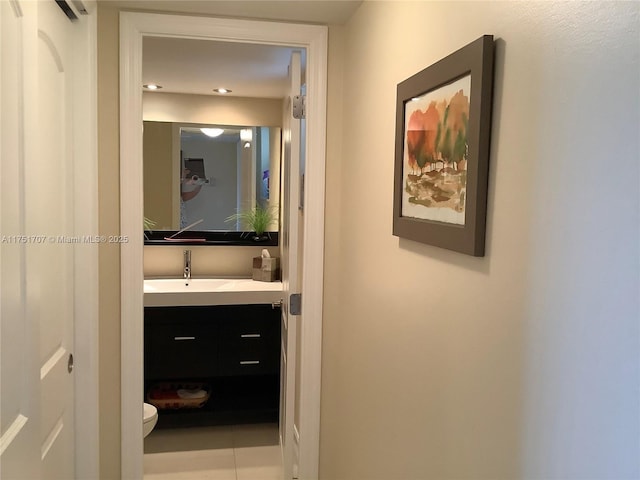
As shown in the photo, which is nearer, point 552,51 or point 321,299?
point 552,51

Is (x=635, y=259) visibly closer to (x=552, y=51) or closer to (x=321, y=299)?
(x=552, y=51)

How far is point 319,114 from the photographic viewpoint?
2119mm

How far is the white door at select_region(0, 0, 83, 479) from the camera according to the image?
1.07m

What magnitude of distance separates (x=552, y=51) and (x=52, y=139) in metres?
1.44

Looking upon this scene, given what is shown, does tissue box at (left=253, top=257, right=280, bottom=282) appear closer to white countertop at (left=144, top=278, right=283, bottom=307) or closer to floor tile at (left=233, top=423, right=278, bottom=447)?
white countertop at (left=144, top=278, right=283, bottom=307)

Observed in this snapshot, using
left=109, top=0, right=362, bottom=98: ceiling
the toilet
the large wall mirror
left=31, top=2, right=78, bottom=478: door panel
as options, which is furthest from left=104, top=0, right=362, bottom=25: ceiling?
the toilet

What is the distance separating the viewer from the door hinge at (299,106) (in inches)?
84.0

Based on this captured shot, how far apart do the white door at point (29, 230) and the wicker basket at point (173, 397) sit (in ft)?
4.93

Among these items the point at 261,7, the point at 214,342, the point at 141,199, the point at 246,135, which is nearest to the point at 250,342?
the point at 214,342

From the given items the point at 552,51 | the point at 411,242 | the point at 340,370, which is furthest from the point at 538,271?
the point at 340,370

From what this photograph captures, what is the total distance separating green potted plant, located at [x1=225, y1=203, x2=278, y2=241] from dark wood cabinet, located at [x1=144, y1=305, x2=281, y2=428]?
0.63 metres

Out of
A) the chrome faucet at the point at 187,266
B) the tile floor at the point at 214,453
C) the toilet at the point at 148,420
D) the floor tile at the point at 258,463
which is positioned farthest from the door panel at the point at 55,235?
the chrome faucet at the point at 187,266

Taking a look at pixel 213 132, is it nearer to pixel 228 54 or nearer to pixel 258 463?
pixel 228 54

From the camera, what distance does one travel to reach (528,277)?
0.88m
